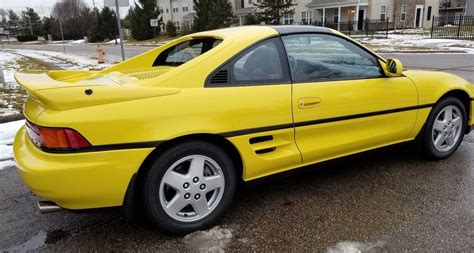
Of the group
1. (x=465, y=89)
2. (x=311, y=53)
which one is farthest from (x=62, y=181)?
(x=465, y=89)

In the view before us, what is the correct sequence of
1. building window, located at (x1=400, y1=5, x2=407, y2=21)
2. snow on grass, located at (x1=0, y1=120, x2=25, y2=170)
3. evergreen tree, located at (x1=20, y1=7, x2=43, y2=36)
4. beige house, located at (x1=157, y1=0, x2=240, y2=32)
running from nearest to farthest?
snow on grass, located at (x1=0, y1=120, x2=25, y2=170)
building window, located at (x1=400, y1=5, x2=407, y2=21)
beige house, located at (x1=157, y1=0, x2=240, y2=32)
evergreen tree, located at (x1=20, y1=7, x2=43, y2=36)

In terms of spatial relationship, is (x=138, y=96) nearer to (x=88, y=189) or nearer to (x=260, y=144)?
(x=88, y=189)

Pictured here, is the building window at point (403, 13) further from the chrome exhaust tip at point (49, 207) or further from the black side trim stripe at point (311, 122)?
the chrome exhaust tip at point (49, 207)

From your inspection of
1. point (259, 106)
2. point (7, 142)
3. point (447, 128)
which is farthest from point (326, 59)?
point (7, 142)

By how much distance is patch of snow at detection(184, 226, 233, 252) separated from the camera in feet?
8.48

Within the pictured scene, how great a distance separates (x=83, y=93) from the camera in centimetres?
234

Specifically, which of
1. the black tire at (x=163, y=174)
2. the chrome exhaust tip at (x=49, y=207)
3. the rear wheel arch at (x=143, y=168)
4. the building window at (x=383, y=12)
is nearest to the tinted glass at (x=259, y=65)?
the rear wheel arch at (x=143, y=168)

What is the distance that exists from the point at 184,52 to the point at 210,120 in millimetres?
1371

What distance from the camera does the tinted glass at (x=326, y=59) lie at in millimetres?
3139

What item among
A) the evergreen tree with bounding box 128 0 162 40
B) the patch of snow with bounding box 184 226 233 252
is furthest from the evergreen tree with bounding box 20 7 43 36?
the patch of snow with bounding box 184 226 233 252

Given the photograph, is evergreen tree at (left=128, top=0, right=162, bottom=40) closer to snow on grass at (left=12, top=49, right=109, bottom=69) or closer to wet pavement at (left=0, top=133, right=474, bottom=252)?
snow on grass at (left=12, top=49, right=109, bottom=69)

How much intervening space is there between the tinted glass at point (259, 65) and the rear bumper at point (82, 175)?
3.05 feet

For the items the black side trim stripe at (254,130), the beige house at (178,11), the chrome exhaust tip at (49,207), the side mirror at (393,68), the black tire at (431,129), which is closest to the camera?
the chrome exhaust tip at (49,207)

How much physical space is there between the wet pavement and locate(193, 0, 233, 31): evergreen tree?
132 feet
